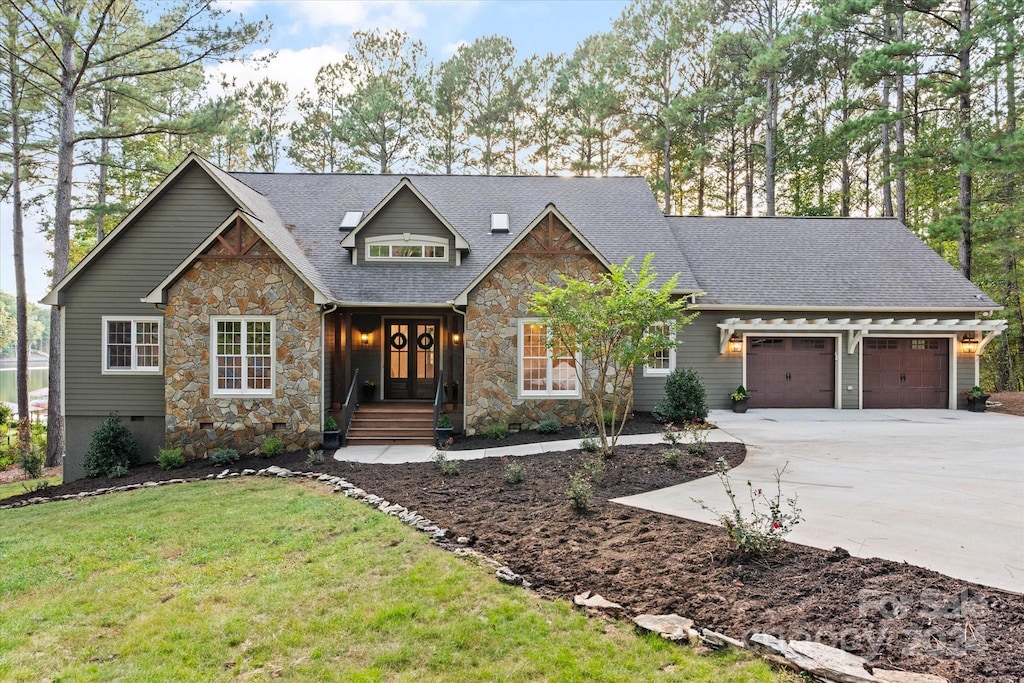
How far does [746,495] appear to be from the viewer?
20.3 ft

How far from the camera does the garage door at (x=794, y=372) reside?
14.0 m

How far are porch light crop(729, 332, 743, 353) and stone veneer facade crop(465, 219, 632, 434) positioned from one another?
487cm

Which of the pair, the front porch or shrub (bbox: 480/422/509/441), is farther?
the front porch

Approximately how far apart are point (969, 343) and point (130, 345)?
842 inches

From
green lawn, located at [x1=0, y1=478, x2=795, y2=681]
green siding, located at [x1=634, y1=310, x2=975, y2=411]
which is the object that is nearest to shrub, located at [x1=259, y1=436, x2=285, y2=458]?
green lawn, located at [x1=0, y1=478, x2=795, y2=681]

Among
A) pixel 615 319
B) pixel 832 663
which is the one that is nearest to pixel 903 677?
pixel 832 663

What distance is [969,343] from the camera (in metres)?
13.6

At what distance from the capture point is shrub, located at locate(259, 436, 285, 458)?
10.1 m

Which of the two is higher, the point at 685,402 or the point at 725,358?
the point at 725,358

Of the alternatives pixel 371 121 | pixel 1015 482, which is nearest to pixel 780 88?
pixel 371 121

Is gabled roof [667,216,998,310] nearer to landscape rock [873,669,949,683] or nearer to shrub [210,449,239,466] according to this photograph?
landscape rock [873,669,949,683]

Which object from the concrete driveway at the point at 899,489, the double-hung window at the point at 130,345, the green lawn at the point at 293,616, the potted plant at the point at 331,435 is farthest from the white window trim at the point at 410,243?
the green lawn at the point at 293,616

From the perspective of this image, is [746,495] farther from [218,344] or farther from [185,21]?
[185,21]

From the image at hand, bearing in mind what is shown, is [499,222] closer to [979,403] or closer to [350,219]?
[350,219]
